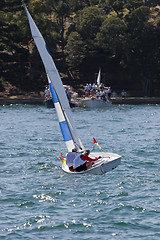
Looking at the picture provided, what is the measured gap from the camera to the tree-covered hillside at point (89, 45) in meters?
78.5

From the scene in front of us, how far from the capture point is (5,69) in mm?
80312

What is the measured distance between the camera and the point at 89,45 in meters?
81.9

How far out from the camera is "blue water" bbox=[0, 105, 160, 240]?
1480 cm

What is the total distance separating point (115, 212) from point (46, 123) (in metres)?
30.9

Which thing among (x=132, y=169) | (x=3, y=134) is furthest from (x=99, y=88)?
(x=132, y=169)

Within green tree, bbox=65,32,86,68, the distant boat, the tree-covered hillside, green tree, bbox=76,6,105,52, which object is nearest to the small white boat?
the distant boat

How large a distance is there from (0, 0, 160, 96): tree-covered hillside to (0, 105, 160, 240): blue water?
4655 cm

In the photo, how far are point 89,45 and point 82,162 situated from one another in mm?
62809

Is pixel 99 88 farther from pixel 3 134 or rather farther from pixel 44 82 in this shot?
pixel 3 134

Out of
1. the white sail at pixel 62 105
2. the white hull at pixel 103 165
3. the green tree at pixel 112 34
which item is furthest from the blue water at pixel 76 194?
the green tree at pixel 112 34

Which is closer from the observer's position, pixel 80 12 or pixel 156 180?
pixel 156 180

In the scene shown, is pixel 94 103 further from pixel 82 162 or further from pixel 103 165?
pixel 82 162

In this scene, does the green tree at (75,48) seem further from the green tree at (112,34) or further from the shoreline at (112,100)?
the shoreline at (112,100)

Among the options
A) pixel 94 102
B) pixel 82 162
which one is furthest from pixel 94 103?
pixel 82 162
